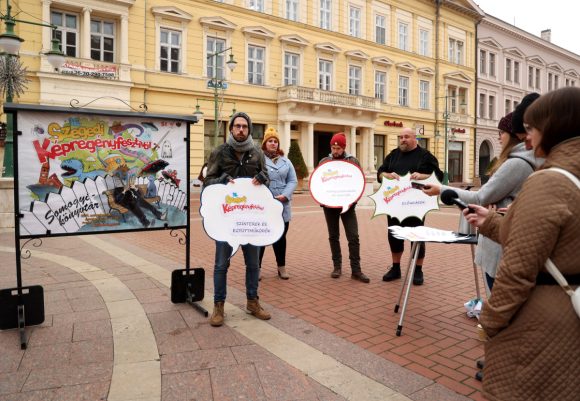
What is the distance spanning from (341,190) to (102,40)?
67.2 feet

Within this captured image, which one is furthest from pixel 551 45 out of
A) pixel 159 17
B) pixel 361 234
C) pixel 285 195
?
pixel 285 195

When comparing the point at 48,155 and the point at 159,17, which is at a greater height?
the point at 159,17

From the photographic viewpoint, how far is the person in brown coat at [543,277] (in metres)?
1.66

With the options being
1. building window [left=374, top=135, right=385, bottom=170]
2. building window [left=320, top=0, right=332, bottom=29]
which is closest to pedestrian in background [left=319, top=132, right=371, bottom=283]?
building window [left=320, top=0, right=332, bottom=29]

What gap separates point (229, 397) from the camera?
286 centimetres

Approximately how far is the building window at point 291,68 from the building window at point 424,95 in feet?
41.9

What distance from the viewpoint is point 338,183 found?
604 centimetres

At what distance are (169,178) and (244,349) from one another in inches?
74.8

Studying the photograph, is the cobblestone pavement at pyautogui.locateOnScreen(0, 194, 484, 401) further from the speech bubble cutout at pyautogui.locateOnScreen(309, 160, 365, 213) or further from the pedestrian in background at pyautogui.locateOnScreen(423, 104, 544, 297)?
the speech bubble cutout at pyautogui.locateOnScreen(309, 160, 365, 213)

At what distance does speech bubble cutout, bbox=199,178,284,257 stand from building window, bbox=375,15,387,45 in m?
31.9

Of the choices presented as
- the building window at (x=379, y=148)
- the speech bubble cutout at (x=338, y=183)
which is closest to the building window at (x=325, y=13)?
the building window at (x=379, y=148)

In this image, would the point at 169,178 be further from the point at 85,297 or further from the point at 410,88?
the point at 410,88

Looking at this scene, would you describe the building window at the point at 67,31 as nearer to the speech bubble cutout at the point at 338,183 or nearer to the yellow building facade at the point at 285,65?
the yellow building facade at the point at 285,65

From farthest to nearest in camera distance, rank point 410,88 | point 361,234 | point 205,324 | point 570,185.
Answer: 1. point 410,88
2. point 361,234
3. point 205,324
4. point 570,185
